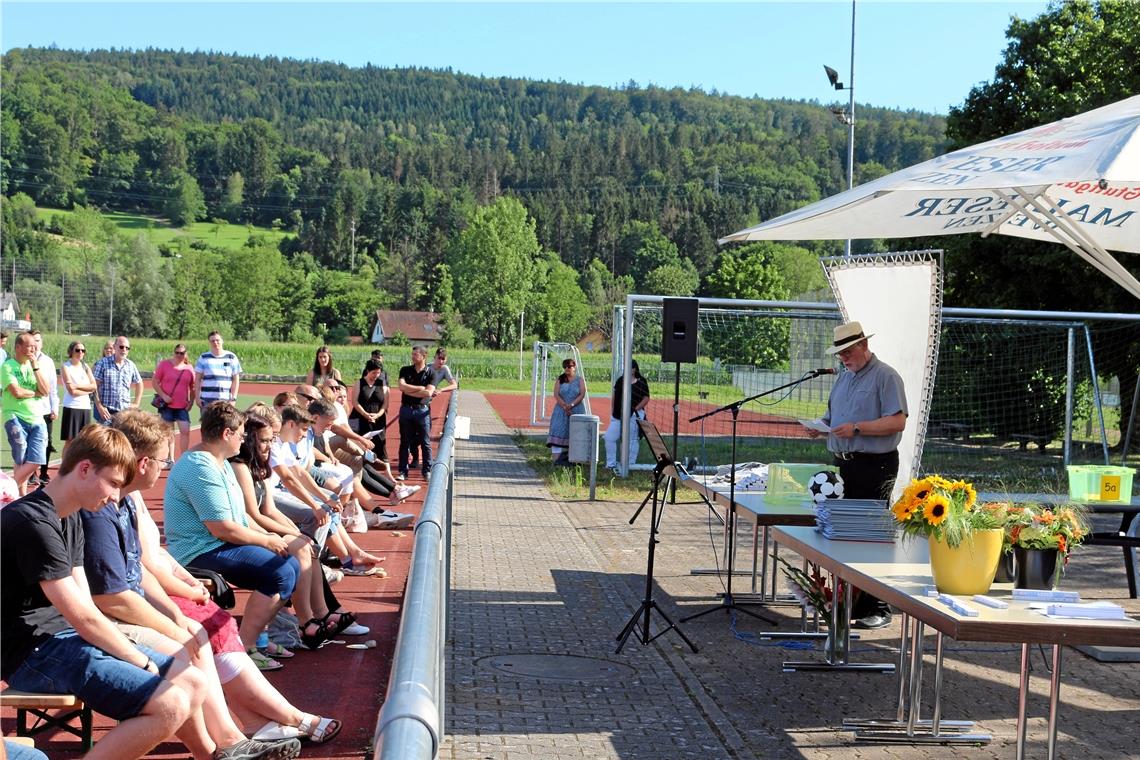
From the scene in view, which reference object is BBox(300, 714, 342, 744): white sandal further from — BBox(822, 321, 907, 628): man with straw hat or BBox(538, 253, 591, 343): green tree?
BBox(538, 253, 591, 343): green tree

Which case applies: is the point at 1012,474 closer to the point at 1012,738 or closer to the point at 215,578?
the point at 1012,738

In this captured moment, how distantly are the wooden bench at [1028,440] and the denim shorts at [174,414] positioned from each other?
15.6 meters

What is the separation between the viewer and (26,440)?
44.0 feet

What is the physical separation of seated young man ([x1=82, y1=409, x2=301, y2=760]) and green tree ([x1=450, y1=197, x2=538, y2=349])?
425 feet

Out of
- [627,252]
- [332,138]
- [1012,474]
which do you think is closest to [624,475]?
[1012,474]

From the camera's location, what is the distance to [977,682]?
7473mm

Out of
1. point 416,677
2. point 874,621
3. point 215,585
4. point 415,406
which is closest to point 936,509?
point 215,585

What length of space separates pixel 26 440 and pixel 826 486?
916cm

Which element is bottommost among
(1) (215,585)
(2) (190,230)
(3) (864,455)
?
(1) (215,585)

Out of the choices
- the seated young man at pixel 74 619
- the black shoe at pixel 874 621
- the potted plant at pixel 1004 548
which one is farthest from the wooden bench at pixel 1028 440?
the seated young man at pixel 74 619

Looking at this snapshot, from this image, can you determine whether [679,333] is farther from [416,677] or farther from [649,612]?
[416,677]

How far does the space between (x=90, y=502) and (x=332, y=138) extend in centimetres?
19838

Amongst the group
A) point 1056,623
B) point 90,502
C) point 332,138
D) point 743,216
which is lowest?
point 1056,623

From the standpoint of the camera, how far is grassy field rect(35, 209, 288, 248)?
16088cm
